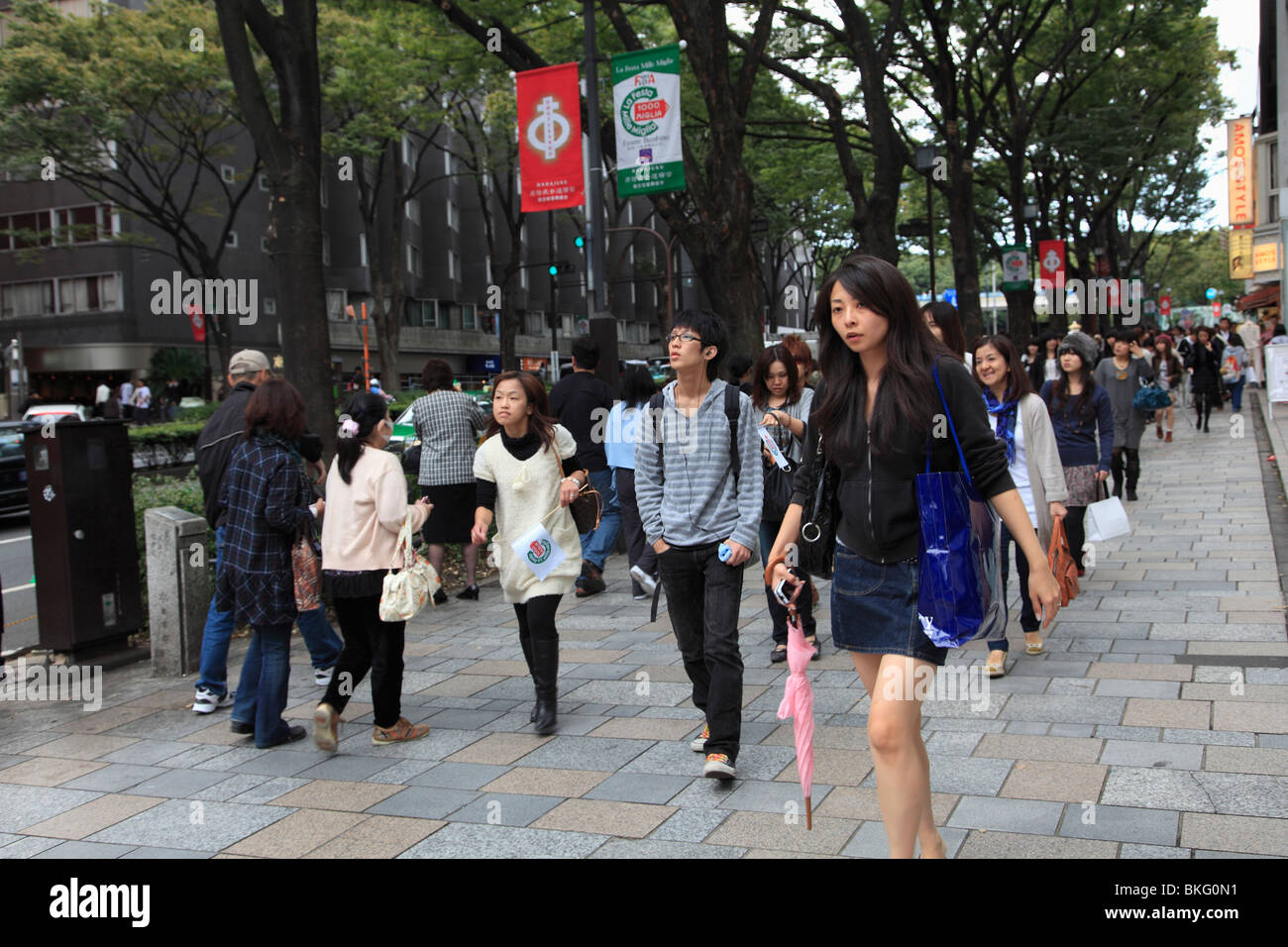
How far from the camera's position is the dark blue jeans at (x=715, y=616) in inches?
180

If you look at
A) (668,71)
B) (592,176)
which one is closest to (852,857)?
(668,71)

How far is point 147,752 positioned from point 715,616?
2.83 meters

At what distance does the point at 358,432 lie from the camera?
212 inches

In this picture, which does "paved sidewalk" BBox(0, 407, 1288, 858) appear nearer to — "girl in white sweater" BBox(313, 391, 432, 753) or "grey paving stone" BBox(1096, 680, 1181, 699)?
"grey paving stone" BBox(1096, 680, 1181, 699)

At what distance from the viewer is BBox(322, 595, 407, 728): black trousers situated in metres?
5.32

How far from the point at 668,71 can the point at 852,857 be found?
937 cm

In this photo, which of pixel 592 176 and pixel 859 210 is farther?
pixel 859 210

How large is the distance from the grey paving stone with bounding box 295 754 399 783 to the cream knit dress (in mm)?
945

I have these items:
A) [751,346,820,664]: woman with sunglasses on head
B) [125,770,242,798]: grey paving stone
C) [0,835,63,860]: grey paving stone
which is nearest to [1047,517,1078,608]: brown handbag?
[751,346,820,664]: woman with sunglasses on head

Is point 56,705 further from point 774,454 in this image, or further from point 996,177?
point 996,177

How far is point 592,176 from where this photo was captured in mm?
13570

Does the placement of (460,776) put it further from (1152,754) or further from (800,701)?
(1152,754)

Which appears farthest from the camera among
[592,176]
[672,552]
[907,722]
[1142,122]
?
[1142,122]

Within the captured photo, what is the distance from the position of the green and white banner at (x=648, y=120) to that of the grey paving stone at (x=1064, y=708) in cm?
726
